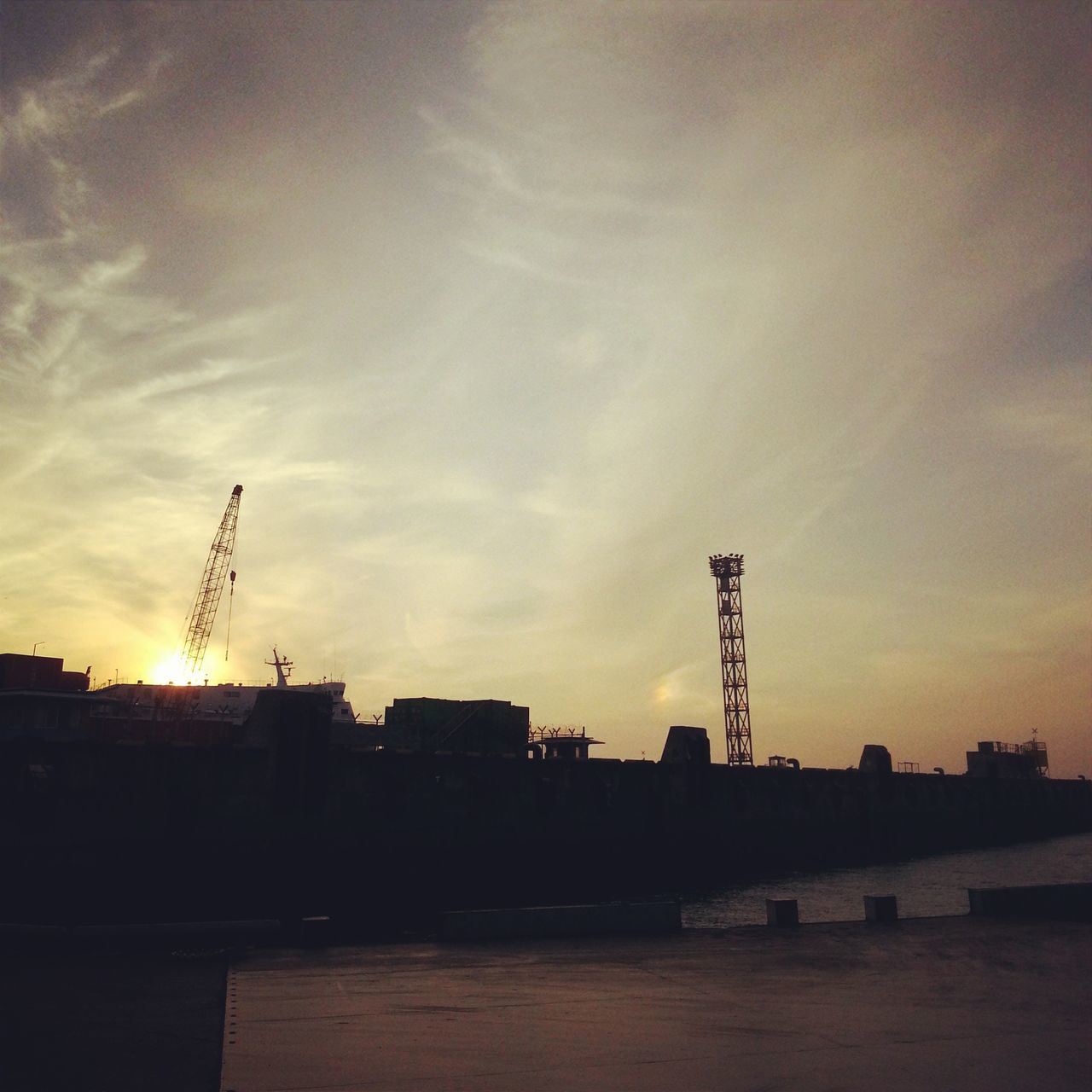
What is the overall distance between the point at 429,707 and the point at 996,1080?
276 feet

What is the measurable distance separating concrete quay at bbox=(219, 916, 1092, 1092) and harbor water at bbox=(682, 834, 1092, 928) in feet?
45.5

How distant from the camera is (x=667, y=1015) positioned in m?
13.5

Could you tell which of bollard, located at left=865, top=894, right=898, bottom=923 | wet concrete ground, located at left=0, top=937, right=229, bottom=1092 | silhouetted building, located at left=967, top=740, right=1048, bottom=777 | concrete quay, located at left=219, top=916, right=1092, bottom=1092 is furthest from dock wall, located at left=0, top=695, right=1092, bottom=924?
silhouetted building, located at left=967, top=740, right=1048, bottom=777

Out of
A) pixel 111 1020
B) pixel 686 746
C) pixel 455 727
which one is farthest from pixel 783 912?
pixel 455 727

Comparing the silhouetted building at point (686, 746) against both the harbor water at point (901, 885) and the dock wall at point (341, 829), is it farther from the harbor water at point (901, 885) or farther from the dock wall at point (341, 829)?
the harbor water at point (901, 885)

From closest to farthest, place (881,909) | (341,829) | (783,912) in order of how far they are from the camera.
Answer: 1. (783,912)
2. (881,909)
3. (341,829)

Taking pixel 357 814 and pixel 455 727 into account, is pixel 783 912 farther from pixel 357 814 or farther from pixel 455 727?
pixel 455 727

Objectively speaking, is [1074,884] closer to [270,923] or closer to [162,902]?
[270,923]

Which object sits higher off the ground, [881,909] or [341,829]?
[341,829]

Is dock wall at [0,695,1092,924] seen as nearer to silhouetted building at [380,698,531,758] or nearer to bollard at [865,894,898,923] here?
silhouetted building at [380,698,531,758]

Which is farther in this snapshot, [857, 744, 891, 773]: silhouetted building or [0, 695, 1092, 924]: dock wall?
[857, 744, 891, 773]: silhouetted building

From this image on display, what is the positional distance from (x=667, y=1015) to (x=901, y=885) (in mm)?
65243

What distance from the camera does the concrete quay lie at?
10.3 meters

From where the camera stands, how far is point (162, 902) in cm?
4391
